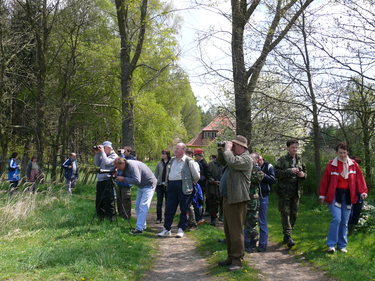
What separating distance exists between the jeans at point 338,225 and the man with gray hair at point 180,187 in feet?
9.33

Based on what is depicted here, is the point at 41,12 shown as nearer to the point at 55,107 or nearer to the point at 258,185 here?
the point at 55,107

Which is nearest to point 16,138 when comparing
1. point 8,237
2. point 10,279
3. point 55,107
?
point 55,107

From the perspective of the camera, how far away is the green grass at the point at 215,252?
5.72 metres

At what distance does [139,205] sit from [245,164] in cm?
348

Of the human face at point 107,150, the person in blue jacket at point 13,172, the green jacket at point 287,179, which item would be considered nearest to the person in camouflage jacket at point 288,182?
the green jacket at point 287,179

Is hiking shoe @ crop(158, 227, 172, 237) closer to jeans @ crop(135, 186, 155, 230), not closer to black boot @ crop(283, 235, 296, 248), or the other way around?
jeans @ crop(135, 186, 155, 230)

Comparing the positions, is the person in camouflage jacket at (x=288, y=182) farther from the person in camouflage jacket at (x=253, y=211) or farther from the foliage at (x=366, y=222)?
the foliage at (x=366, y=222)

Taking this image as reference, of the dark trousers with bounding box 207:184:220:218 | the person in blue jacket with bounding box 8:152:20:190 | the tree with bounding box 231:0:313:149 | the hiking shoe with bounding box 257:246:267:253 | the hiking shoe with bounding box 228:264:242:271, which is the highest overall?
the tree with bounding box 231:0:313:149

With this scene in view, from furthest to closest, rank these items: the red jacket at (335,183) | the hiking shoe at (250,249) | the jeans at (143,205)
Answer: the jeans at (143,205)
the hiking shoe at (250,249)
the red jacket at (335,183)

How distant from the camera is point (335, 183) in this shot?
23.2 ft

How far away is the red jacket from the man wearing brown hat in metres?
1.81

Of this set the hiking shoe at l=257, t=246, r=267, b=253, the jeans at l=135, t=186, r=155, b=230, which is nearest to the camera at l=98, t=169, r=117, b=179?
the jeans at l=135, t=186, r=155, b=230

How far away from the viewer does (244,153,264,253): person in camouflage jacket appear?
23.1 ft

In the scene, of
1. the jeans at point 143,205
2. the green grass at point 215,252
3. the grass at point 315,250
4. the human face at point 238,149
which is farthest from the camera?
the jeans at point 143,205
